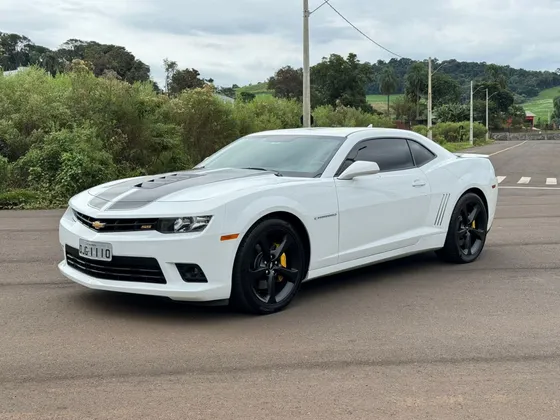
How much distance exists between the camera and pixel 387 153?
686cm

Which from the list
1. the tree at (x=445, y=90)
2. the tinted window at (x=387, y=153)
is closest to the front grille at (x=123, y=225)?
the tinted window at (x=387, y=153)

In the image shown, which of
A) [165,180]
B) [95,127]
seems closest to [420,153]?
[165,180]

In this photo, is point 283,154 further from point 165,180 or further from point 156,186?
point 156,186

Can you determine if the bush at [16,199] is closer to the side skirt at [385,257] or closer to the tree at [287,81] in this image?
the side skirt at [385,257]

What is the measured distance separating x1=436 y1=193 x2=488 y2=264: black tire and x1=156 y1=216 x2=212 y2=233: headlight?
11.0ft

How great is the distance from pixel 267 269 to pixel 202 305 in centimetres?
66

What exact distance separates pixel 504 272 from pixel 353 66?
267 ft

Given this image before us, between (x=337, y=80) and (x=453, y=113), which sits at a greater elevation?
(x=337, y=80)

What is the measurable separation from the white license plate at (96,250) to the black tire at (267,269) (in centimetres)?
99

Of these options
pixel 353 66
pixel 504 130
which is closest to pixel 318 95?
pixel 353 66

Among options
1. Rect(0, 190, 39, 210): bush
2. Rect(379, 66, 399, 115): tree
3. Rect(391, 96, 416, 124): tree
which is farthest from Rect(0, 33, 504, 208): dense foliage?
Rect(379, 66, 399, 115): tree

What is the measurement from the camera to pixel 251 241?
17.2ft

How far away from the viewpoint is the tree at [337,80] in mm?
84188

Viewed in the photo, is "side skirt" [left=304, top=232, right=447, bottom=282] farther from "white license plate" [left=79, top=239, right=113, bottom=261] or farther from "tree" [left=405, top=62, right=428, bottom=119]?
"tree" [left=405, top=62, right=428, bottom=119]
